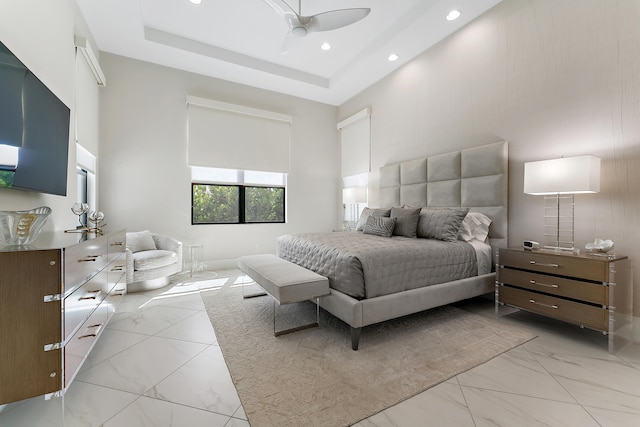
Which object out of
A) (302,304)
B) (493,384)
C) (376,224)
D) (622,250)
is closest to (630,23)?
(622,250)

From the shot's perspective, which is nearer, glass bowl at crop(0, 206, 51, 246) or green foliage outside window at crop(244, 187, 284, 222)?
glass bowl at crop(0, 206, 51, 246)

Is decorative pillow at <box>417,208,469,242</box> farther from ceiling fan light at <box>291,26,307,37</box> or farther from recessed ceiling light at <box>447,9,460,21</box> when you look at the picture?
ceiling fan light at <box>291,26,307,37</box>

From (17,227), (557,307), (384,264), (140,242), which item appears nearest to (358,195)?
(384,264)

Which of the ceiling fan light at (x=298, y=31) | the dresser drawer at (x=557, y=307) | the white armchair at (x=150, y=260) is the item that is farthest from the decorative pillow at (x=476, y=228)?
the white armchair at (x=150, y=260)

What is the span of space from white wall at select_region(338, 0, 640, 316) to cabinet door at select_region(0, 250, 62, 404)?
378 centimetres

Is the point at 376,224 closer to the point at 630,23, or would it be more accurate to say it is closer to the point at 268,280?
the point at 268,280

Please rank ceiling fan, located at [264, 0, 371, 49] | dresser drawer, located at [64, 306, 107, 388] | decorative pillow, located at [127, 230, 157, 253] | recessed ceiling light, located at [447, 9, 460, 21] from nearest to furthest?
dresser drawer, located at [64, 306, 107, 388]
ceiling fan, located at [264, 0, 371, 49]
recessed ceiling light, located at [447, 9, 460, 21]
decorative pillow, located at [127, 230, 157, 253]

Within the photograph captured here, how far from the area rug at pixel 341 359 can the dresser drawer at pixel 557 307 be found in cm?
25

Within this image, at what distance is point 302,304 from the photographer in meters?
2.96

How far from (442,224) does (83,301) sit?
10.3ft

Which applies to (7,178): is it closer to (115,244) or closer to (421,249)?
→ (115,244)

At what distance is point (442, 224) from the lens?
301 centimetres

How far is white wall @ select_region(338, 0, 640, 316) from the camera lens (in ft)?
7.29

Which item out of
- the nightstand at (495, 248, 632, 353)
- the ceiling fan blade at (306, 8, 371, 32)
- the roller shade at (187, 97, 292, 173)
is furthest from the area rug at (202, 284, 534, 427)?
the ceiling fan blade at (306, 8, 371, 32)
